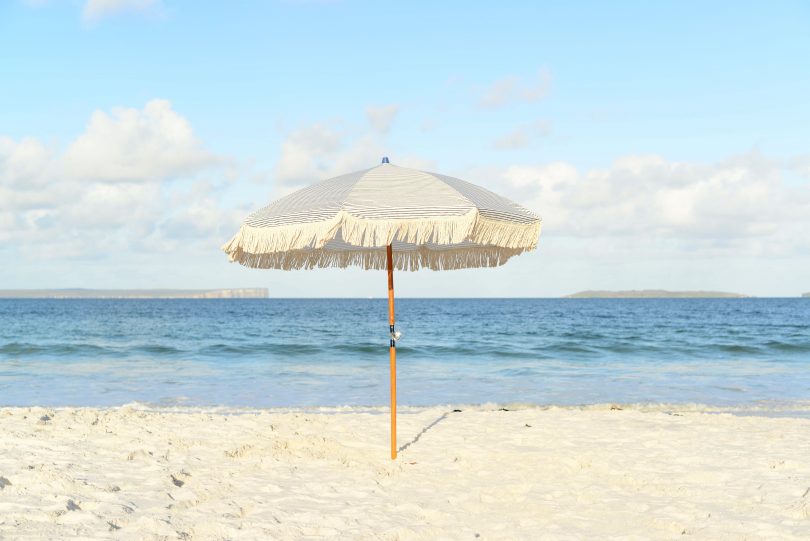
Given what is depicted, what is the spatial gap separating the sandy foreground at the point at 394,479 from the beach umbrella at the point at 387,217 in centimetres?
109

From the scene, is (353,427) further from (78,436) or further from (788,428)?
(788,428)

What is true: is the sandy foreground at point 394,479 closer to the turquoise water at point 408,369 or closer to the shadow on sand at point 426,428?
the shadow on sand at point 426,428

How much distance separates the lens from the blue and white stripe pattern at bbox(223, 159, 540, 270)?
5.38 metres

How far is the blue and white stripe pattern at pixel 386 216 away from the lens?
538 cm

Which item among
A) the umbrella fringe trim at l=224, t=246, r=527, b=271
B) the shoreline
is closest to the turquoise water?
the shoreline

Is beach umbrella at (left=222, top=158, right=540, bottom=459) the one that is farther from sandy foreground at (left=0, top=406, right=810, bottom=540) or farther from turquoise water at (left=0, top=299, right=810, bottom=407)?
turquoise water at (left=0, top=299, right=810, bottom=407)

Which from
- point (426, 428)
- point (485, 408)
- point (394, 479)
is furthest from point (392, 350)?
point (485, 408)

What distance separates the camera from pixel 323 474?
242 inches

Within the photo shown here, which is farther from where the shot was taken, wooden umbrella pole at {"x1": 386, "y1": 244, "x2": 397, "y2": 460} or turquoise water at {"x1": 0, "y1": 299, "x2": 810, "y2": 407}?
turquoise water at {"x1": 0, "y1": 299, "x2": 810, "y2": 407}

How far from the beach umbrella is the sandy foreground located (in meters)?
1.09

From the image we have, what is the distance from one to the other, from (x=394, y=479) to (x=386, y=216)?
2.44m

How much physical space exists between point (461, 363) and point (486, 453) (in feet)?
49.6

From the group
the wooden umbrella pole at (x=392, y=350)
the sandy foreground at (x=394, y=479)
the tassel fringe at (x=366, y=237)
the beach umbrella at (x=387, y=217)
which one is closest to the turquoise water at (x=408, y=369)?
the sandy foreground at (x=394, y=479)

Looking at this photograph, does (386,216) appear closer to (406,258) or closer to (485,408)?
(406,258)
